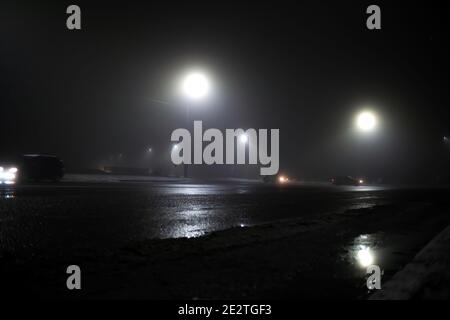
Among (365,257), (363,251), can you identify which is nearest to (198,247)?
(365,257)

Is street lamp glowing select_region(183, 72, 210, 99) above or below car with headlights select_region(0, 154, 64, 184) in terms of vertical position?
above

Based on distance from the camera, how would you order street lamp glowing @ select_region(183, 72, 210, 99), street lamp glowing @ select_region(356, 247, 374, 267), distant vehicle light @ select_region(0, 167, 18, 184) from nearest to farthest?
street lamp glowing @ select_region(356, 247, 374, 267)
distant vehicle light @ select_region(0, 167, 18, 184)
street lamp glowing @ select_region(183, 72, 210, 99)

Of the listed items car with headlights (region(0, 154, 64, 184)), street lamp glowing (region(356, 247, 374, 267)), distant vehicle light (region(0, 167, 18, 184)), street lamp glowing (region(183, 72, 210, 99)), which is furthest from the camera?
street lamp glowing (region(183, 72, 210, 99))

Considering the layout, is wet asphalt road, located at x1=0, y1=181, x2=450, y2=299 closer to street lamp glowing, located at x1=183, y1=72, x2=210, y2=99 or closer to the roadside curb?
the roadside curb

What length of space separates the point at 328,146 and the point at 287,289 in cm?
7997

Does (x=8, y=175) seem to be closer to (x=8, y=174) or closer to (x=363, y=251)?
(x=8, y=174)

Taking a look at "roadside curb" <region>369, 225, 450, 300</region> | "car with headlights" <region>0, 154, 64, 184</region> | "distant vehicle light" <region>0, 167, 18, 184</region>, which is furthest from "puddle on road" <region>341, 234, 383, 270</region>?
"car with headlights" <region>0, 154, 64, 184</region>

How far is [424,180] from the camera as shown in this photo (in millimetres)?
69000

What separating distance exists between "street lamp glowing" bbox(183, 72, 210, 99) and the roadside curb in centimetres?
2633

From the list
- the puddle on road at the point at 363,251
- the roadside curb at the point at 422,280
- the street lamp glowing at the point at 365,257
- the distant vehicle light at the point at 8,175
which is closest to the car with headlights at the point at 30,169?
the distant vehicle light at the point at 8,175

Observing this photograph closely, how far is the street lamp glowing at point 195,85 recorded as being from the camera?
30.1 m

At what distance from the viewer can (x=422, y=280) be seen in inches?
150

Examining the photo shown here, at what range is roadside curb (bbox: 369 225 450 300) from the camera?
338 centimetres

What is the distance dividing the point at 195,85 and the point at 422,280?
27.6m
